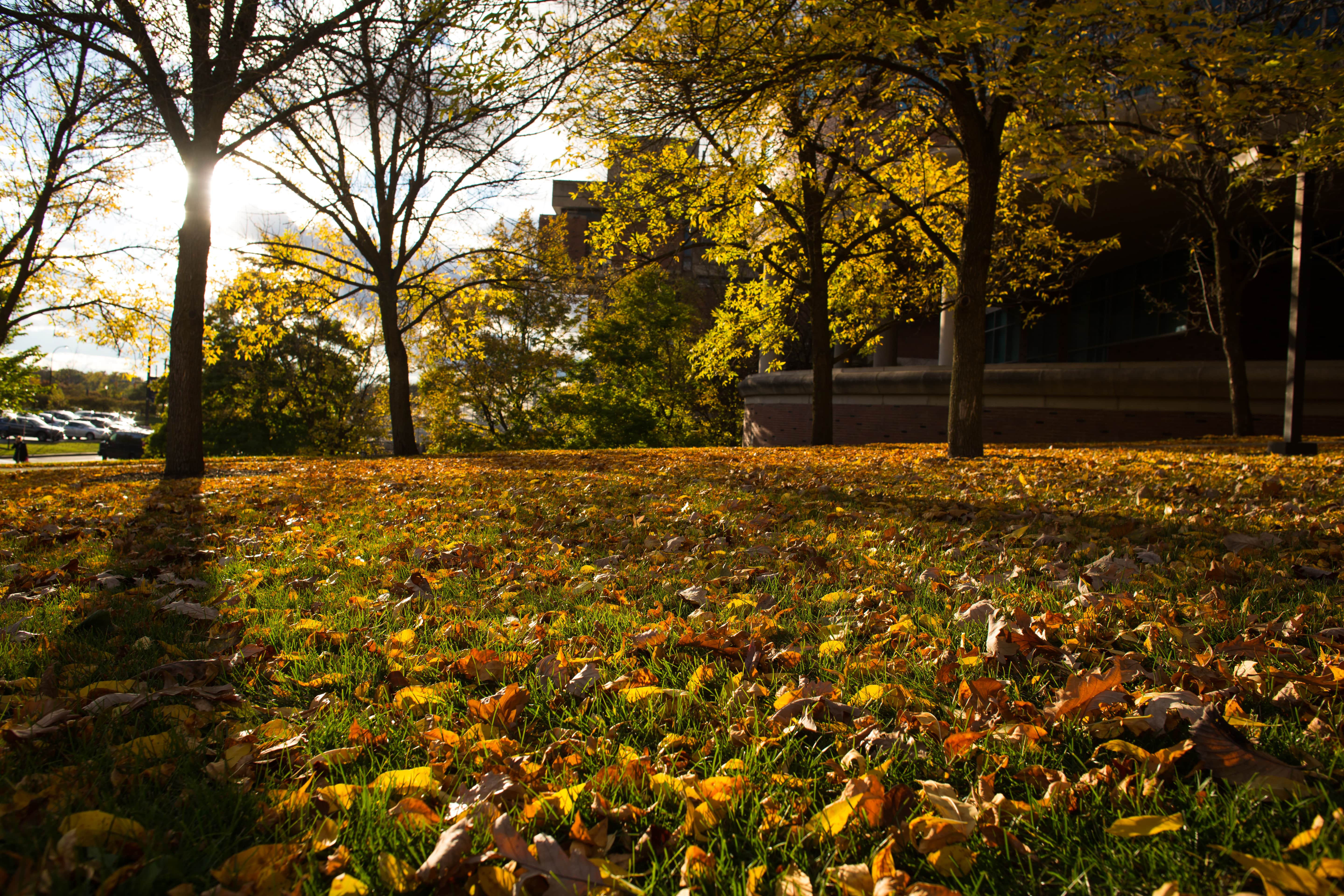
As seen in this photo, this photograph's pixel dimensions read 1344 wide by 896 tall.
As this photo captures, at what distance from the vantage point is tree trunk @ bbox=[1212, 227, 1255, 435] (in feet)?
43.1

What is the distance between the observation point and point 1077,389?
16766mm

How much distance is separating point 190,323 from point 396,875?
10425mm

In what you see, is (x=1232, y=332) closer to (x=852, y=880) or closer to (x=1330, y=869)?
(x=1330, y=869)

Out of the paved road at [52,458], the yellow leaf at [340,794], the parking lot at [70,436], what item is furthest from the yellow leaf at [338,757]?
the paved road at [52,458]

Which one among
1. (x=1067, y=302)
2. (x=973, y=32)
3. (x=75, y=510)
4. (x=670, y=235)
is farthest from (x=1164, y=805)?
(x=1067, y=302)

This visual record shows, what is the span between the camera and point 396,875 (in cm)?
132

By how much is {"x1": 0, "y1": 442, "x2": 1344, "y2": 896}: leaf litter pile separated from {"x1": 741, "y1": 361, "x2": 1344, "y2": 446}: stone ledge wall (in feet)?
45.6

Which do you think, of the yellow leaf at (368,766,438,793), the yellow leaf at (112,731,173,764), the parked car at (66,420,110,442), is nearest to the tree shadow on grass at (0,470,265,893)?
the yellow leaf at (112,731,173,764)

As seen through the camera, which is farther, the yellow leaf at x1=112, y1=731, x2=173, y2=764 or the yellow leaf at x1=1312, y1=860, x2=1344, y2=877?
the yellow leaf at x1=112, y1=731, x2=173, y2=764

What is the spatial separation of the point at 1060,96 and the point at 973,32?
2.86m

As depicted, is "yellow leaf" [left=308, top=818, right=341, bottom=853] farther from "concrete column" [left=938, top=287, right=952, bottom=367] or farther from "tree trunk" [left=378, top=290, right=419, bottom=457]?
"concrete column" [left=938, top=287, right=952, bottom=367]

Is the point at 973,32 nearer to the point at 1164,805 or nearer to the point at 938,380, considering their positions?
the point at 1164,805

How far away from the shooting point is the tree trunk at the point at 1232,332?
43.1 ft

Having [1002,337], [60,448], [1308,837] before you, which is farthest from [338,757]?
[60,448]
